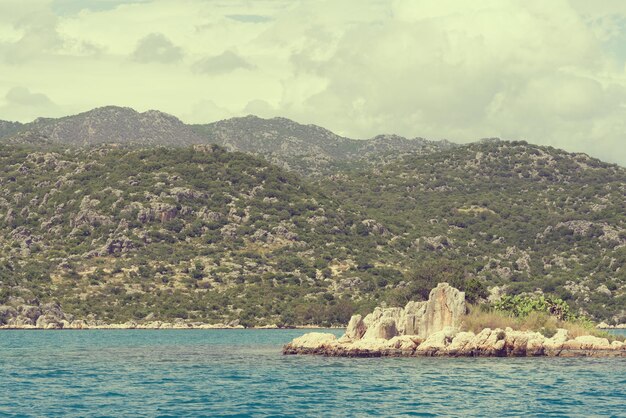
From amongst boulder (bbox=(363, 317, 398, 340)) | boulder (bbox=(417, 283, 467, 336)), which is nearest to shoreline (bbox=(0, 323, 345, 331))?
boulder (bbox=(363, 317, 398, 340))

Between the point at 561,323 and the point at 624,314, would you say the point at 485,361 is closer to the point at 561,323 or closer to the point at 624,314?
the point at 561,323

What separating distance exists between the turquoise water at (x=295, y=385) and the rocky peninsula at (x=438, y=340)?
379cm

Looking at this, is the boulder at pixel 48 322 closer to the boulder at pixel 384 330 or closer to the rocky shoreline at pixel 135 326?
the rocky shoreline at pixel 135 326

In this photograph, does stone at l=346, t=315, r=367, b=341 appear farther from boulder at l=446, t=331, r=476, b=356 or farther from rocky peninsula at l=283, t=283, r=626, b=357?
boulder at l=446, t=331, r=476, b=356

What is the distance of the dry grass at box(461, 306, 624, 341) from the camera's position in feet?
347

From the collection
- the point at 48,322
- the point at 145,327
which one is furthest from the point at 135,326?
the point at 48,322

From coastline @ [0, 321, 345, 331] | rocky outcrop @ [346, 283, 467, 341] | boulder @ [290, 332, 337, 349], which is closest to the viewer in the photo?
boulder @ [290, 332, 337, 349]

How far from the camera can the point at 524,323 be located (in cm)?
11050

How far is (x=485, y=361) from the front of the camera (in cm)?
9212

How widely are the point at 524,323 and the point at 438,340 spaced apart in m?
16.2

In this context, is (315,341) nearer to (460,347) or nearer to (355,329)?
(355,329)

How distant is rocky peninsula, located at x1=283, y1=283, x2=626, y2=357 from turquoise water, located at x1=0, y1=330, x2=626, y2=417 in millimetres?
3794

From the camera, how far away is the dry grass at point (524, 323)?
10581 cm

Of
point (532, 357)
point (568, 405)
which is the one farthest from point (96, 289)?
point (568, 405)
